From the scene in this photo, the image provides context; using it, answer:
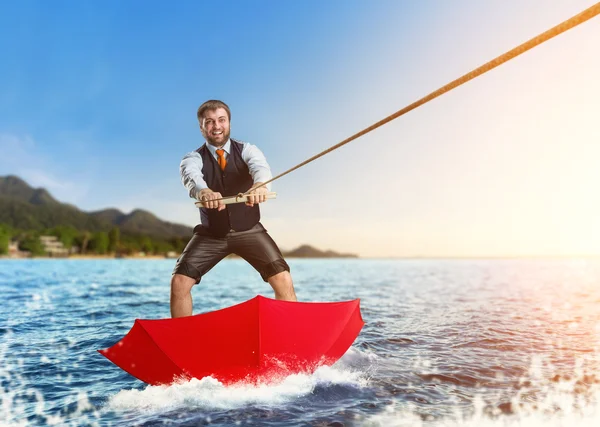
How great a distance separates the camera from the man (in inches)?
229

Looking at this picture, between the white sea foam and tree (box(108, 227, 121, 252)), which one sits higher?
tree (box(108, 227, 121, 252))

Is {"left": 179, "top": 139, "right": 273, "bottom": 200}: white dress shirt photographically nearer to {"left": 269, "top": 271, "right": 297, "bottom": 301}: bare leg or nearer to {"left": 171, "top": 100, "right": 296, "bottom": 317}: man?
{"left": 171, "top": 100, "right": 296, "bottom": 317}: man

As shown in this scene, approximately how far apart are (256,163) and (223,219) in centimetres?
75

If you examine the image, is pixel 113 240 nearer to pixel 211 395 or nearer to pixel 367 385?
pixel 367 385

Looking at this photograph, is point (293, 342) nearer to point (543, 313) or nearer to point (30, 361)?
point (30, 361)

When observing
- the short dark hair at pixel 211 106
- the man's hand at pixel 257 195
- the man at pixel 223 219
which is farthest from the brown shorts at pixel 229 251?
the short dark hair at pixel 211 106

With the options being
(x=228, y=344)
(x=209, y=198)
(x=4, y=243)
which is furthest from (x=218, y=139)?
(x=4, y=243)

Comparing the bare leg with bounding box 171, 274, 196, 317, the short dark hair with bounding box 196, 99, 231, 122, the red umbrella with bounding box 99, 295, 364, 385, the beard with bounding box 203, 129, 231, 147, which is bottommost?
the red umbrella with bounding box 99, 295, 364, 385

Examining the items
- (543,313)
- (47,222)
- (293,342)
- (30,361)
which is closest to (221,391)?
(293,342)

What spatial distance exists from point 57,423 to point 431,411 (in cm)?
365

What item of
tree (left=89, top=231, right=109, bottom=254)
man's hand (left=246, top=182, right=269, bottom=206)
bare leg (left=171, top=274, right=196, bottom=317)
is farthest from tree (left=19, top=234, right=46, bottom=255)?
man's hand (left=246, top=182, right=269, bottom=206)

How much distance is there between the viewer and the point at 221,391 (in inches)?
206

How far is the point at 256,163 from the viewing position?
5941 mm

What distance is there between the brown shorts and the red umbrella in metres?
0.85
